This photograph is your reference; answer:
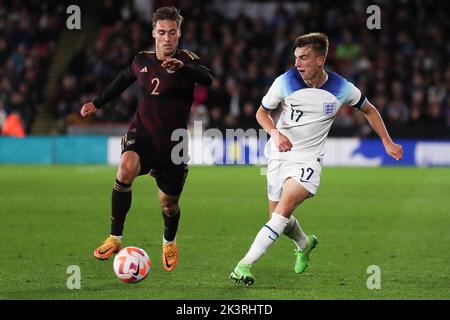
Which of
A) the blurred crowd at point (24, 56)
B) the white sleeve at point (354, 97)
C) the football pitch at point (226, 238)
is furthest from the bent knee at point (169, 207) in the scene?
the blurred crowd at point (24, 56)

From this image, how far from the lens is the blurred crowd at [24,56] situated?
2566 centimetres

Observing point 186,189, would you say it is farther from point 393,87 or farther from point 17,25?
point 17,25

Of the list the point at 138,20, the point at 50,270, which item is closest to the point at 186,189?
the point at 50,270

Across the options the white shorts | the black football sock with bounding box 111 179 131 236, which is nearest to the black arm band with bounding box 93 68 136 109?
the black football sock with bounding box 111 179 131 236

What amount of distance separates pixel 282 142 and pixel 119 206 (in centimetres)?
170

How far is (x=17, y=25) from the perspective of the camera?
28156mm

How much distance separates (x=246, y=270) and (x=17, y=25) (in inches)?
883

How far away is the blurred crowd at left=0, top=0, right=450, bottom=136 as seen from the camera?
80.1 ft

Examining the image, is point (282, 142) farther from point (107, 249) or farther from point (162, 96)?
point (107, 249)

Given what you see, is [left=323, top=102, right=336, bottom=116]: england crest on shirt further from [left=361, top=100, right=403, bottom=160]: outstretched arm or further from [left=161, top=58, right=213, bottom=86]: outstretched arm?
[left=161, top=58, right=213, bottom=86]: outstretched arm

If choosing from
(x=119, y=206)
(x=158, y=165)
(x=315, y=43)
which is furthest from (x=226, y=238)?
(x=315, y=43)

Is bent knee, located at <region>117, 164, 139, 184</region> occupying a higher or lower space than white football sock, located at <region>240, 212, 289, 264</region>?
higher

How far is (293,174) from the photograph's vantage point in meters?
7.70

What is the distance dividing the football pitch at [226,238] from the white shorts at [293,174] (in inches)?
31.1
